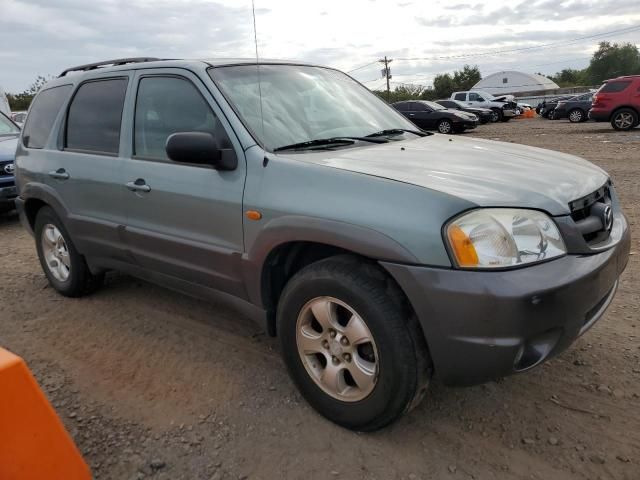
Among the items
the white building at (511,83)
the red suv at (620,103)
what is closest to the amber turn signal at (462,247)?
the red suv at (620,103)

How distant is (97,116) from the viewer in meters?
3.87

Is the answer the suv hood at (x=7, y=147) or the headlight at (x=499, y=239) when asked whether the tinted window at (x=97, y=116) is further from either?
the suv hood at (x=7, y=147)

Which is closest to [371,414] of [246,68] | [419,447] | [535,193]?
[419,447]

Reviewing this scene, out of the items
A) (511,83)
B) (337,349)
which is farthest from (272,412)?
(511,83)

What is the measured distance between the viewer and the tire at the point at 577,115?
23.5 metres

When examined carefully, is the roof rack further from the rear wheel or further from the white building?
the white building

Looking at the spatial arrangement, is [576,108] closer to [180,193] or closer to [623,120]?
[623,120]

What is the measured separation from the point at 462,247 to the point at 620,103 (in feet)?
56.9

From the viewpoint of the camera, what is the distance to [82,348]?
11.9 feet

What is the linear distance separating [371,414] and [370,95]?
90.8 inches

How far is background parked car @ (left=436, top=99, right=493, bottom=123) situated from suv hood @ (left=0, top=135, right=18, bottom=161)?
2050 centimetres

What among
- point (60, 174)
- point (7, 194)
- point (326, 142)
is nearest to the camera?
point (326, 142)

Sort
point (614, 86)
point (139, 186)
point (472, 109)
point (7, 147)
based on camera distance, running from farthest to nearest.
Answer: point (472, 109)
point (614, 86)
point (7, 147)
point (139, 186)

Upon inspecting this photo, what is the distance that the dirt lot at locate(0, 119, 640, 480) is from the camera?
2395 millimetres
